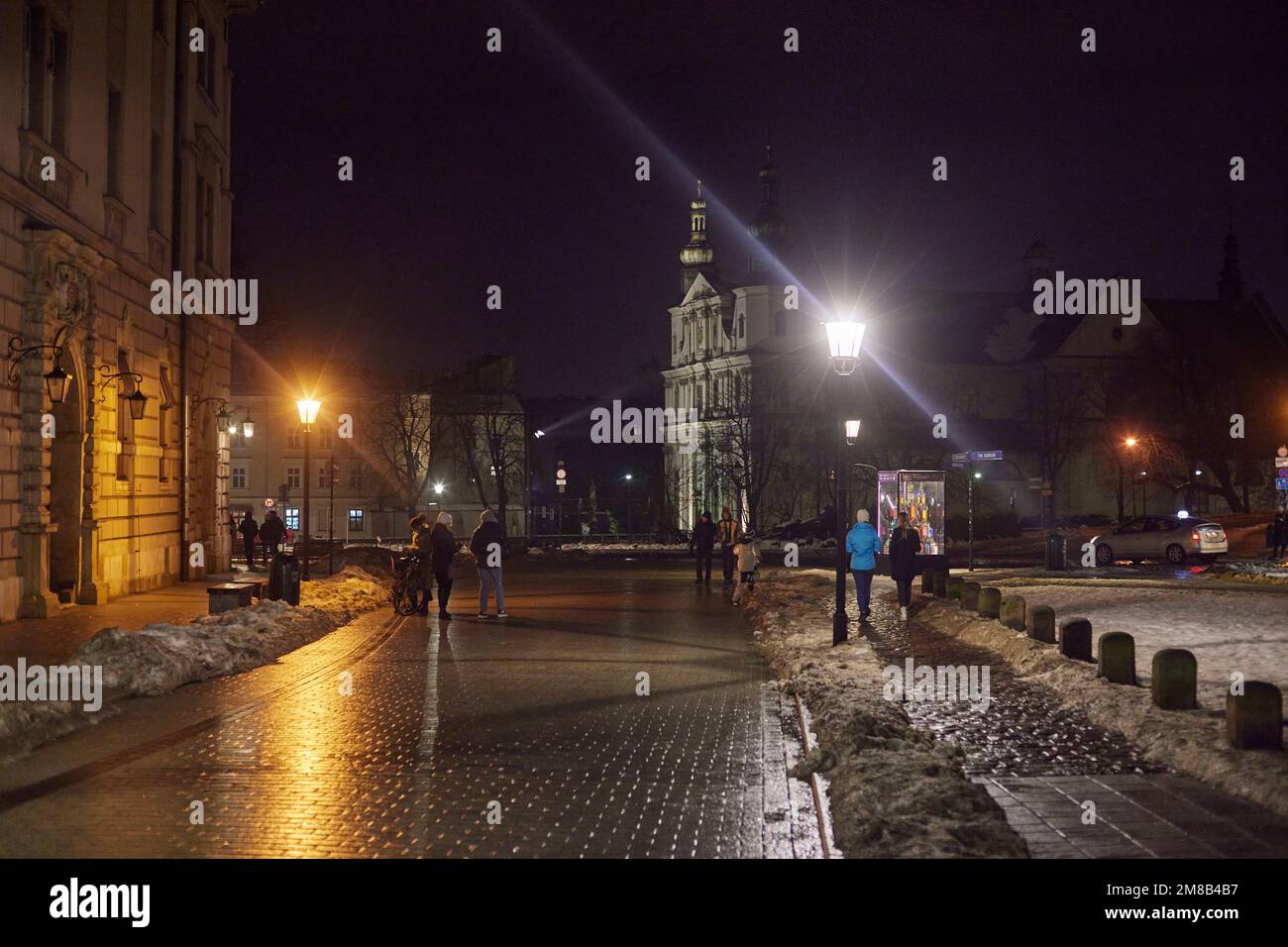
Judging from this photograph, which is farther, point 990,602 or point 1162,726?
point 990,602

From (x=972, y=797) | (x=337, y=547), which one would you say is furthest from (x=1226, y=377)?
(x=972, y=797)

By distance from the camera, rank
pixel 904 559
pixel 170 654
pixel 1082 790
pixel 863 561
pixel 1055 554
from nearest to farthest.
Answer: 1. pixel 1082 790
2. pixel 170 654
3. pixel 863 561
4. pixel 904 559
5. pixel 1055 554

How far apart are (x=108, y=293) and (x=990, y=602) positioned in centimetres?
1564

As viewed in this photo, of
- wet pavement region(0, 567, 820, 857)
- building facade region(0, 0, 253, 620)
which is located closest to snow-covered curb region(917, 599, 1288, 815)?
wet pavement region(0, 567, 820, 857)

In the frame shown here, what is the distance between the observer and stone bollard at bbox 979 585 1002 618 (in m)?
19.6

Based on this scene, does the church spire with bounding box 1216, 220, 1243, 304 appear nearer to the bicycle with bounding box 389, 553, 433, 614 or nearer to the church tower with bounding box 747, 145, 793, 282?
the church tower with bounding box 747, 145, 793, 282

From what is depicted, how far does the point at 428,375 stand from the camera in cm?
8006

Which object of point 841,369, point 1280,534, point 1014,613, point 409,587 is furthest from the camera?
point 1280,534

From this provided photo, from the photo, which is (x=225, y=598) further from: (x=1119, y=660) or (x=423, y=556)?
(x=1119, y=660)

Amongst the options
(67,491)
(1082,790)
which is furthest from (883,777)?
(67,491)

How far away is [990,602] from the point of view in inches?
774

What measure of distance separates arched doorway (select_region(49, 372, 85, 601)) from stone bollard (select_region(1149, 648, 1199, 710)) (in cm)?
1716

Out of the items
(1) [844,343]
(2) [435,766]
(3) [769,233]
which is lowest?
(2) [435,766]
